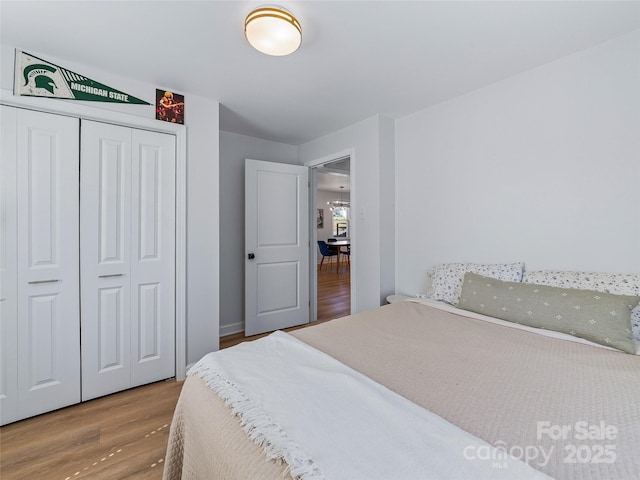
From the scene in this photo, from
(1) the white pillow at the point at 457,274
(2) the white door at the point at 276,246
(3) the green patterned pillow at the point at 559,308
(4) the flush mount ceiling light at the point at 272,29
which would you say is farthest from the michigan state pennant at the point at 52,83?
(3) the green patterned pillow at the point at 559,308

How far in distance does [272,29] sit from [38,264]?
201 centimetres

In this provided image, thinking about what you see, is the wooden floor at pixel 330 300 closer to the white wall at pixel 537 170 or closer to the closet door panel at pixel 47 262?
the closet door panel at pixel 47 262

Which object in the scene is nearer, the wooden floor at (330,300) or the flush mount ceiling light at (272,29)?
the flush mount ceiling light at (272,29)

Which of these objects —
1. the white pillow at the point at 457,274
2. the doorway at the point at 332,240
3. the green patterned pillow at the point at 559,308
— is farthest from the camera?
the doorway at the point at 332,240

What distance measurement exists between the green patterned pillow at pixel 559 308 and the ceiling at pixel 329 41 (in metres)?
1.44

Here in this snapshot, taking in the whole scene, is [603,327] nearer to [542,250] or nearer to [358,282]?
[542,250]

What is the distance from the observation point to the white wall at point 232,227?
3.35 meters

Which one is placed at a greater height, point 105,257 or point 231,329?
point 105,257

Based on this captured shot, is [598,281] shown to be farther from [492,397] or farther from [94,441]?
[94,441]

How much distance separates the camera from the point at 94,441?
167 cm

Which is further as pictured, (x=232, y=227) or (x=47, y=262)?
(x=232, y=227)

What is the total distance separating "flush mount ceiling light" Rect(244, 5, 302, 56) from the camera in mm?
1408

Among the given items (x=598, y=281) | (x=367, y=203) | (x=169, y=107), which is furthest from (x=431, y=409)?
(x=169, y=107)

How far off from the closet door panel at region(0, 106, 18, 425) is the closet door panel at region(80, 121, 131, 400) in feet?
1.08
